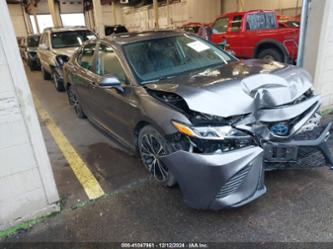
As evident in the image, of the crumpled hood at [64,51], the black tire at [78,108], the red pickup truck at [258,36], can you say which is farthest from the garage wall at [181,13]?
the black tire at [78,108]

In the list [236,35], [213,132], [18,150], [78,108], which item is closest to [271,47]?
[236,35]

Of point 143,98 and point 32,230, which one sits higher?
point 143,98

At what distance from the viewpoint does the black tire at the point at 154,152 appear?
2.66 meters

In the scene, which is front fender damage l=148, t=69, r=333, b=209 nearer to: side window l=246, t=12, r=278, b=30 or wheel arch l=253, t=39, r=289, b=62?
wheel arch l=253, t=39, r=289, b=62

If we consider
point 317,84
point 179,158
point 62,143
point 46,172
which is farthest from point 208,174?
point 317,84

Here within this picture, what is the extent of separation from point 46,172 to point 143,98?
1.17 meters

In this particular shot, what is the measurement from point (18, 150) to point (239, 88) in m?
2.02

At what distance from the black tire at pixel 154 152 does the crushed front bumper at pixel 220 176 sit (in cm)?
44

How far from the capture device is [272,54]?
7449 millimetres

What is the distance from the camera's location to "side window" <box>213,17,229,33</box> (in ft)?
28.7

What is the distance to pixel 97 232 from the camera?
2.34 m

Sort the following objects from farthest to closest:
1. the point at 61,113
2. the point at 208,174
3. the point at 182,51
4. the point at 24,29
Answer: the point at 24,29 < the point at 61,113 < the point at 182,51 < the point at 208,174

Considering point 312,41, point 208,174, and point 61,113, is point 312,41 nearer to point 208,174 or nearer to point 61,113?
point 208,174

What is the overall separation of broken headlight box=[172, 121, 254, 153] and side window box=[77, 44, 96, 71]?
2463mm
